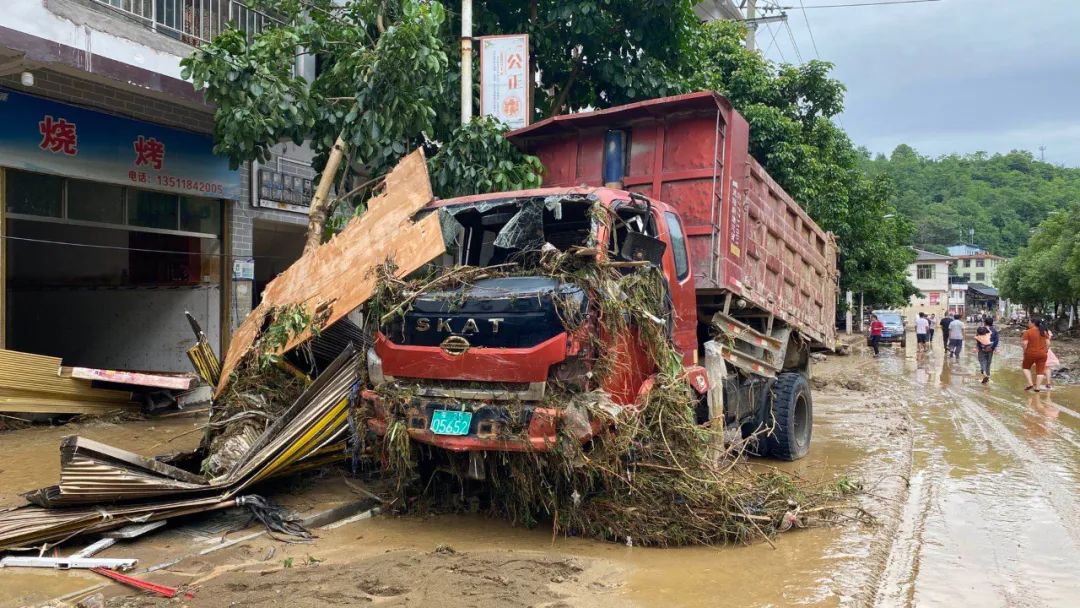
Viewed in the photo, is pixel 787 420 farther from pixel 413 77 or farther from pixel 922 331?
pixel 922 331

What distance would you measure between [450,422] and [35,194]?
6540mm

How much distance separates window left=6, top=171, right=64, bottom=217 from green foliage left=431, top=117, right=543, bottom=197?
4231 millimetres

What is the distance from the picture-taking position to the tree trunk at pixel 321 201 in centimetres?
798

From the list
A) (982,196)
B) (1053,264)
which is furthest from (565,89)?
(982,196)

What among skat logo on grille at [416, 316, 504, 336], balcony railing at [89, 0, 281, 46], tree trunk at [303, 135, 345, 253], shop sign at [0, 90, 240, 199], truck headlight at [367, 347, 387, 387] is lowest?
truck headlight at [367, 347, 387, 387]

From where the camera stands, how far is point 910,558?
484 cm

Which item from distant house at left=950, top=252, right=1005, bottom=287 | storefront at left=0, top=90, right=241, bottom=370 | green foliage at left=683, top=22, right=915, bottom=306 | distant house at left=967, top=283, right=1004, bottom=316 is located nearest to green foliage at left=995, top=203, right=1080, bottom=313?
green foliage at left=683, top=22, right=915, bottom=306

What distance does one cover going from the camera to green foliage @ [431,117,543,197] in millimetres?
8031

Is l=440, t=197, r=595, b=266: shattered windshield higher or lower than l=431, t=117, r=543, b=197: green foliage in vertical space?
lower

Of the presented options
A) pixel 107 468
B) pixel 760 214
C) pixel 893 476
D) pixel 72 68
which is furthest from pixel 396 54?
pixel 893 476

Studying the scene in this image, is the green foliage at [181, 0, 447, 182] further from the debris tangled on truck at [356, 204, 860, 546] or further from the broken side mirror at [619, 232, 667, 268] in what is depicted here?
the broken side mirror at [619, 232, 667, 268]

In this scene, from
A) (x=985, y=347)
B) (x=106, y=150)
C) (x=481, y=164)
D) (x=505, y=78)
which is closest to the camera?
(x=481, y=164)

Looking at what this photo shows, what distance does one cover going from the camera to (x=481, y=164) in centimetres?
848

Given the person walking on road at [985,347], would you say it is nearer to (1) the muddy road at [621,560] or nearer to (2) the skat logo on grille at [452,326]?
(1) the muddy road at [621,560]
